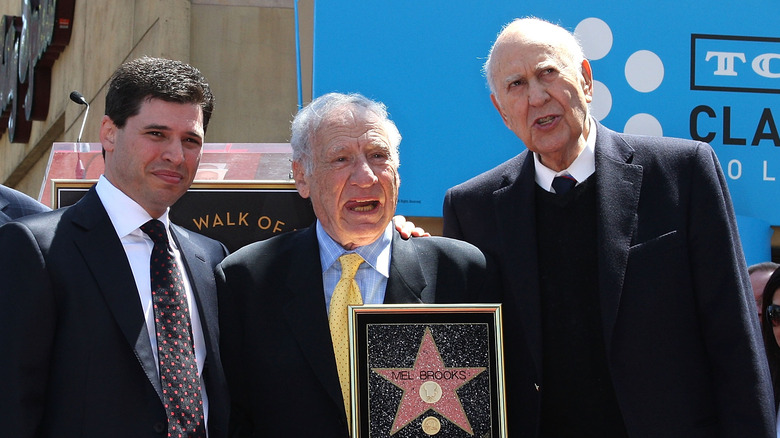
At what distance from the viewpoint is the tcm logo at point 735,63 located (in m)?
5.09

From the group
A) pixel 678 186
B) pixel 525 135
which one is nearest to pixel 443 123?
pixel 525 135

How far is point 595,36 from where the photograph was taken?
5066 millimetres

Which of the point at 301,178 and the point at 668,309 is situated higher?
the point at 301,178

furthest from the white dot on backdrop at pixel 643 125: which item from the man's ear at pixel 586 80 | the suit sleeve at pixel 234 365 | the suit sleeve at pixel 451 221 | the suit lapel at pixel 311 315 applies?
the suit sleeve at pixel 234 365

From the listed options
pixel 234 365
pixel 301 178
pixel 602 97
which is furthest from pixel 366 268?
pixel 602 97

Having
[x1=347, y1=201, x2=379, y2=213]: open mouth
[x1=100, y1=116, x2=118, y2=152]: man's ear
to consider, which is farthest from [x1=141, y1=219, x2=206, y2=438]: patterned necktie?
[x1=347, y1=201, x2=379, y2=213]: open mouth

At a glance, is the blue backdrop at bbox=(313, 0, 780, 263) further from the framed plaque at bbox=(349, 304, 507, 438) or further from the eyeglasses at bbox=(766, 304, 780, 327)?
the framed plaque at bbox=(349, 304, 507, 438)

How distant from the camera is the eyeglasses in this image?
3.97m

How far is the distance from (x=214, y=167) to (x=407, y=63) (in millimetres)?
1333

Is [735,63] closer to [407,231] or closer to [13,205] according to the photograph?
[407,231]

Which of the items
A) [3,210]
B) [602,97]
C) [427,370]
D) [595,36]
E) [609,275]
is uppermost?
[595,36]

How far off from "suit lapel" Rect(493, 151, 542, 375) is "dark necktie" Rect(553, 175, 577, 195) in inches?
3.1

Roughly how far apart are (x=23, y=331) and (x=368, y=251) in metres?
1.03

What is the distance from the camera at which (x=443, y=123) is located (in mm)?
4938
